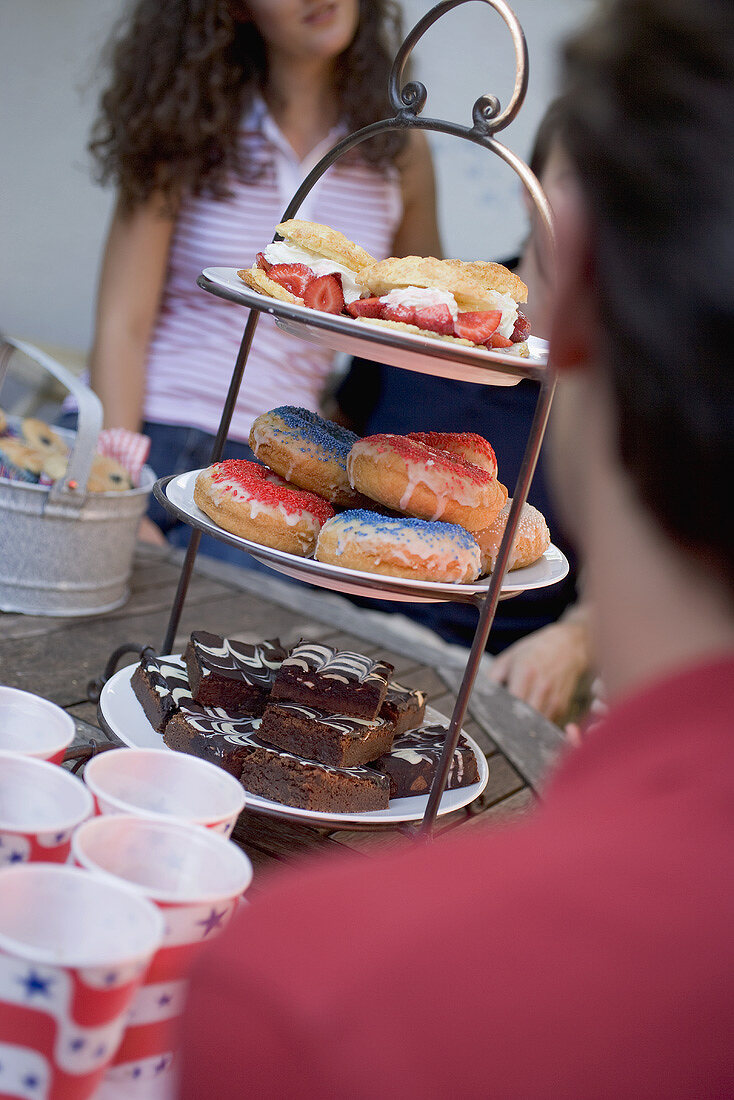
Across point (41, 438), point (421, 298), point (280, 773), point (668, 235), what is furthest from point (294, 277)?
point (41, 438)

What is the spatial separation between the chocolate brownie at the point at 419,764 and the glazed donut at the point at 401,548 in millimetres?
215

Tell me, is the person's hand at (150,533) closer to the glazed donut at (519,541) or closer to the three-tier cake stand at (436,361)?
the three-tier cake stand at (436,361)

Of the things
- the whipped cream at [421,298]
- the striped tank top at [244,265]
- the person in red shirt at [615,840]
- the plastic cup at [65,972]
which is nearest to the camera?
the person in red shirt at [615,840]

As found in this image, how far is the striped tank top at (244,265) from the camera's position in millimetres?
2379

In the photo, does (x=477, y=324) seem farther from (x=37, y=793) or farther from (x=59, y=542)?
(x=59, y=542)

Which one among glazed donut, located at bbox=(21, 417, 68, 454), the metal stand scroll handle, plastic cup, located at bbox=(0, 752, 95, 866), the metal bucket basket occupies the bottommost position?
the metal bucket basket

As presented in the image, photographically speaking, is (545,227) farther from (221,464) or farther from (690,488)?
(690,488)

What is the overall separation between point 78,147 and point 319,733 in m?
3.81

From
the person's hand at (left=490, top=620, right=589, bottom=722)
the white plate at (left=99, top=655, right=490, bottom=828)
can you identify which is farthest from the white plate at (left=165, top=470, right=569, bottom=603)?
the person's hand at (left=490, top=620, right=589, bottom=722)

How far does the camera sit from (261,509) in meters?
1.01

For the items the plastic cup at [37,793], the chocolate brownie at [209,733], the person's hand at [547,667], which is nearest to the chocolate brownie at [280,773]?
the chocolate brownie at [209,733]

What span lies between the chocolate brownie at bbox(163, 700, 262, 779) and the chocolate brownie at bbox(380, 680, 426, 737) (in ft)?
0.52

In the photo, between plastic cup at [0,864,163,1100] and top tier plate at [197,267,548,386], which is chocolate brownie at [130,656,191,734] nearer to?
top tier plate at [197,267,548,386]

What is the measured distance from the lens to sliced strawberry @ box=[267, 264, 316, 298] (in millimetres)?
957
